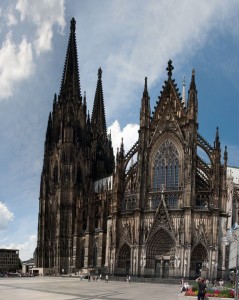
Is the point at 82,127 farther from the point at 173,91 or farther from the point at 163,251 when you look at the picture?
the point at 163,251

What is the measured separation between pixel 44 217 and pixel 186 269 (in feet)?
129

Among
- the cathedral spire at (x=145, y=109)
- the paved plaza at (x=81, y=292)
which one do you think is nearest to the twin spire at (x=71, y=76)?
the cathedral spire at (x=145, y=109)

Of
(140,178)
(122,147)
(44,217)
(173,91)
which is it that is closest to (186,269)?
(140,178)

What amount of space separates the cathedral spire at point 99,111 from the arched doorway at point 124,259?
41.5 metres

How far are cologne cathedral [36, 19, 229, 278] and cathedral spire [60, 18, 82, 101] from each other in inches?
613

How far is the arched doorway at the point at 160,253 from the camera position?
64.7 meters

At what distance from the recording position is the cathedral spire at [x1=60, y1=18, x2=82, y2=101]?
9550 centimetres

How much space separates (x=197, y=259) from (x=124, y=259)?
1108 centimetres

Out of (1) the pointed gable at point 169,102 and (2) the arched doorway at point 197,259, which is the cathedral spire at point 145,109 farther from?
(2) the arched doorway at point 197,259

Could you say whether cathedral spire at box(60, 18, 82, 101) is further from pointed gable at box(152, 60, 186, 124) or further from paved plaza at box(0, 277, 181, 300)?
paved plaza at box(0, 277, 181, 300)

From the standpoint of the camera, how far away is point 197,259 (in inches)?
2454

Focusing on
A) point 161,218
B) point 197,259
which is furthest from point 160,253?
point 197,259

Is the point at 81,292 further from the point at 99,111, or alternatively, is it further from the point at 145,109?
the point at 99,111

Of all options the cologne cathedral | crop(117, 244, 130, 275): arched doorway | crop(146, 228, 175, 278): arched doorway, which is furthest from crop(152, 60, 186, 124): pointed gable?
crop(117, 244, 130, 275): arched doorway
